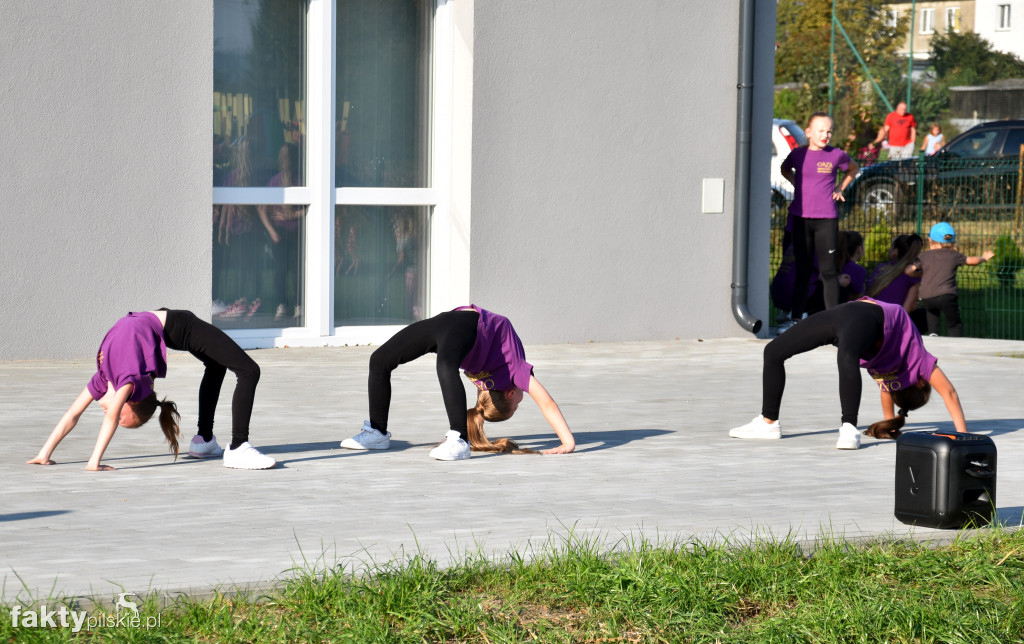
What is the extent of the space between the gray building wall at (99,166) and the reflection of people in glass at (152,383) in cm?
405

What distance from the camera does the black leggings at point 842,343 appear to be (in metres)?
8.38

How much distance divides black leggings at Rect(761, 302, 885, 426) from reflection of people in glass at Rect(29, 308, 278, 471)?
3098 mm

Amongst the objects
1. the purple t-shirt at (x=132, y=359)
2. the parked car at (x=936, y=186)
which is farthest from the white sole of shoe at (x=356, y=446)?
the parked car at (x=936, y=186)

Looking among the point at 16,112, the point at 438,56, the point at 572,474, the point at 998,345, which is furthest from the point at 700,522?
the point at 998,345

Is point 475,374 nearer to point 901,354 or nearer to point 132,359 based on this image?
point 132,359

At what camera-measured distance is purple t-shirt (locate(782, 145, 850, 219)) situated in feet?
45.6

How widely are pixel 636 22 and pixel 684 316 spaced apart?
115 inches

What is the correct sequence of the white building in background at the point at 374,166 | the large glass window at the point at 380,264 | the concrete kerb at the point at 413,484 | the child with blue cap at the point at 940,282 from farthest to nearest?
the child with blue cap at the point at 940,282, the large glass window at the point at 380,264, the white building in background at the point at 374,166, the concrete kerb at the point at 413,484

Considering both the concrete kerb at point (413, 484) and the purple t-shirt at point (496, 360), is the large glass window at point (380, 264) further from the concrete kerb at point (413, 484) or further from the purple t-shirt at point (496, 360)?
the purple t-shirt at point (496, 360)

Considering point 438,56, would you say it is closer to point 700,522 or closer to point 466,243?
point 466,243

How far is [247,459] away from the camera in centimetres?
757

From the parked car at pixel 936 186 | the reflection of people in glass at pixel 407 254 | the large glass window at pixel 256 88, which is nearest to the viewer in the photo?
the large glass window at pixel 256 88

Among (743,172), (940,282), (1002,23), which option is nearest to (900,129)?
(940,282)

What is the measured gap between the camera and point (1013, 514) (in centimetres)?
664
